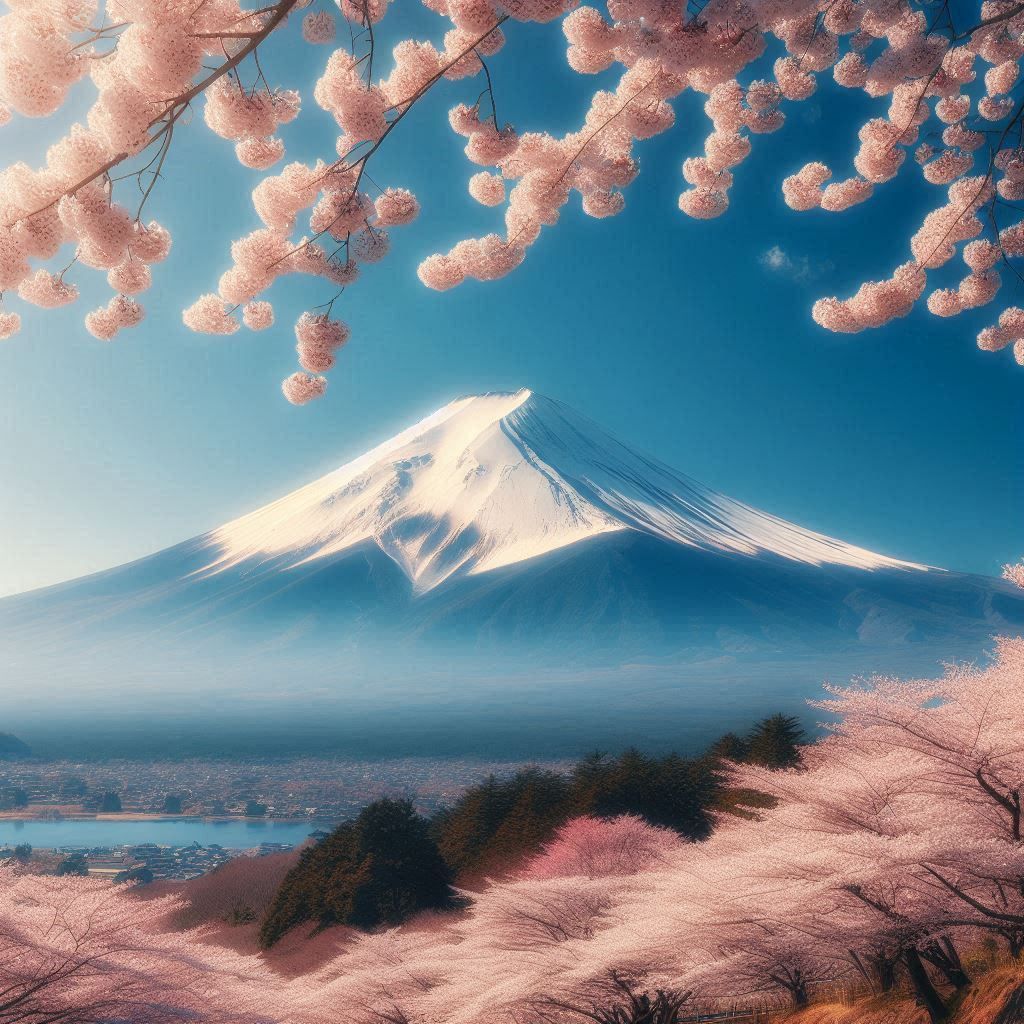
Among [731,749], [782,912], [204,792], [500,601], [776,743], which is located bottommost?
[204,792]

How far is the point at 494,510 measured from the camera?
161m

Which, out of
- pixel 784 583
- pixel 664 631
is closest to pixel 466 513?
pixel 664 631

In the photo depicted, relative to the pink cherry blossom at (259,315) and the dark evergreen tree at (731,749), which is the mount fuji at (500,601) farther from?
the pink cherry blossom at (259,315)

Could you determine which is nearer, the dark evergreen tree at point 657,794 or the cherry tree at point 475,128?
the cherry tree at point 475,128

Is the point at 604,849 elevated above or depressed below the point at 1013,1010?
below

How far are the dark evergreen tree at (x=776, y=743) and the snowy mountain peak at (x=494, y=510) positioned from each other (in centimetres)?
13526

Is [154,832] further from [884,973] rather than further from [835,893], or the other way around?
[835,893]

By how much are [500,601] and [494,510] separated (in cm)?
2153

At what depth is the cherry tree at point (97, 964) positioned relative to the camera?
6211 millimetres

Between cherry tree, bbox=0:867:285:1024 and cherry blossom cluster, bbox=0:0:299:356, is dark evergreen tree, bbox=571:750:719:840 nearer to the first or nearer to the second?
cherry tree, bbox=0:867:285:1024

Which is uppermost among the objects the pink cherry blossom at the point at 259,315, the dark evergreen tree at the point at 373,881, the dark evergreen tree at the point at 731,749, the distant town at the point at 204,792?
the pink cherry blossom at the point at 259,315

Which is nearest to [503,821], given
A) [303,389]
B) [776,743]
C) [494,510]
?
[776,743]

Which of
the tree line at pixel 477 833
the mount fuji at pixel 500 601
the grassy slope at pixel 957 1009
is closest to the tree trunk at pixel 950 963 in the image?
the grassy slope at pixel 957 1009

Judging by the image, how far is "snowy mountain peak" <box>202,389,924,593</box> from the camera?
160m
